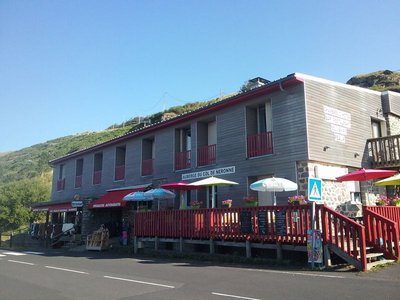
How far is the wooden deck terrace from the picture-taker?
34.7ft

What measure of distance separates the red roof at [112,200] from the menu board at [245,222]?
8977mm

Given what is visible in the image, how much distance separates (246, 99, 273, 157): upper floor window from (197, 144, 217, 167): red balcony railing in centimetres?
221

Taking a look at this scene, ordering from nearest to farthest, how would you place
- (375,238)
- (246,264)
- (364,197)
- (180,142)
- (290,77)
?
(375,238), (246,264), (290,77), (364,197), (180,142)

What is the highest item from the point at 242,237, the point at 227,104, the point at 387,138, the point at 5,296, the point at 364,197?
the point at 227,104

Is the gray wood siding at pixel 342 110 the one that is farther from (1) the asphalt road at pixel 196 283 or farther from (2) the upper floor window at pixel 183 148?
(2) the upper floor window at pixel 183 148

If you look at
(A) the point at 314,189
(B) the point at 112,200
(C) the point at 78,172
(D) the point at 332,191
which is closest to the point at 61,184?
(C) the point at 78,172

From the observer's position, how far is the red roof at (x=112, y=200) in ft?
67.9

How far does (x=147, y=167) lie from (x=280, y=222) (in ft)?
38.9

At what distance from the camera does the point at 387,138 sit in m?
16.0

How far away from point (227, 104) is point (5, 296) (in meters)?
12.0

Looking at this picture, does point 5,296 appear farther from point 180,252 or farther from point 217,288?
point 180,252

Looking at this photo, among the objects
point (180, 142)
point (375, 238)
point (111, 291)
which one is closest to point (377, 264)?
point (375, 238)

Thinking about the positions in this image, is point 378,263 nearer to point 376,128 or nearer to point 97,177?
point 376,128

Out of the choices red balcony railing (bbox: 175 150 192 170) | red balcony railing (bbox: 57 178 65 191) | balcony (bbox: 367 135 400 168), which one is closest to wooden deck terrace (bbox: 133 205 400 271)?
balcony (bbox: 367 135 400 168)
